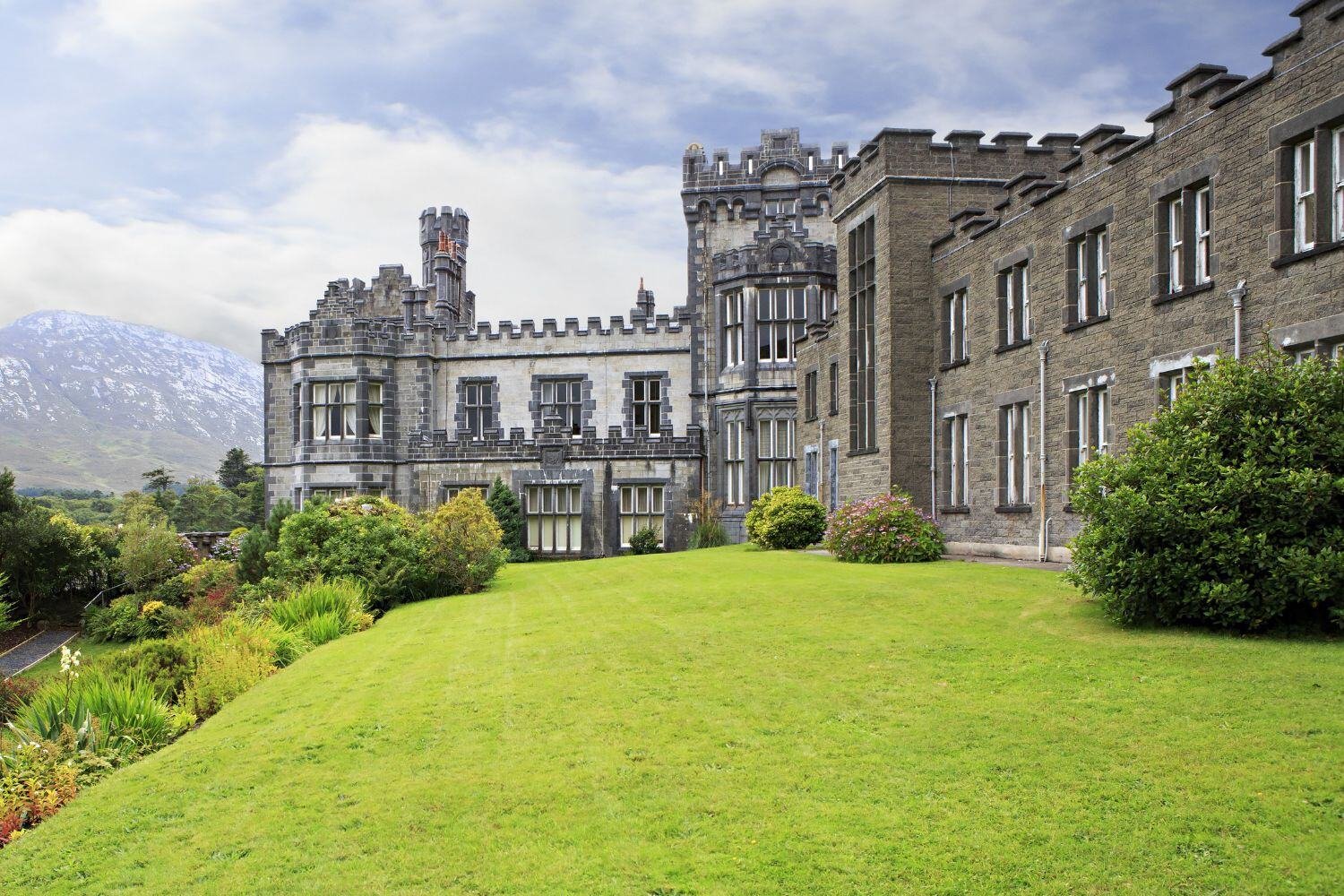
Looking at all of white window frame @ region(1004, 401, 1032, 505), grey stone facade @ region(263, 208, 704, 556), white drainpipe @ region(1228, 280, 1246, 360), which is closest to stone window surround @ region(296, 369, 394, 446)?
grey stone facade @ region(263, 208, 704, 556)

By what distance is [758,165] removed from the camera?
1587 inches

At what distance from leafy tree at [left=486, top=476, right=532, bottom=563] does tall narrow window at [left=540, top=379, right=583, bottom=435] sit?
4.76 metres

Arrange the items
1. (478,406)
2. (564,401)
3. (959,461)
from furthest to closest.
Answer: (478,406) < (564,401) < (959,461)

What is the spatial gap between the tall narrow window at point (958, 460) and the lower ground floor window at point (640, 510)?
15887 millimetres

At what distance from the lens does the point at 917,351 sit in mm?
24562

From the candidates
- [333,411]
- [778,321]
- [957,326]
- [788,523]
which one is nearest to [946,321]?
[957,326]

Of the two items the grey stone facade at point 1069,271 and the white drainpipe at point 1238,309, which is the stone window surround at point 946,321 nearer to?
the grey stone facade at point 1069,271

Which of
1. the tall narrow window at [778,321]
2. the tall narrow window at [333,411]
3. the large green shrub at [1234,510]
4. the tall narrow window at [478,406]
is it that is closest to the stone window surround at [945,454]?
the tall narrow window at [778,321]

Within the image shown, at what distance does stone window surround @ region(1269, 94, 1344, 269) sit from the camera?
13125 mm

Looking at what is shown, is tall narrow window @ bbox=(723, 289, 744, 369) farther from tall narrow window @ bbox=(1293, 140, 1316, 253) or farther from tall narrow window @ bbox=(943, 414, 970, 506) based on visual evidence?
tall narrow window @ bbox=(1293, 140, 1316, 253)

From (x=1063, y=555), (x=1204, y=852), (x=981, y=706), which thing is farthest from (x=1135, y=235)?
(x=1204, y=852)

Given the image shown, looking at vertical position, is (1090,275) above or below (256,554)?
above

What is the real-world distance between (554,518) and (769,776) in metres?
32.1

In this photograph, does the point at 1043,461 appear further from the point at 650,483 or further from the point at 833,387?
the point at 650,483
